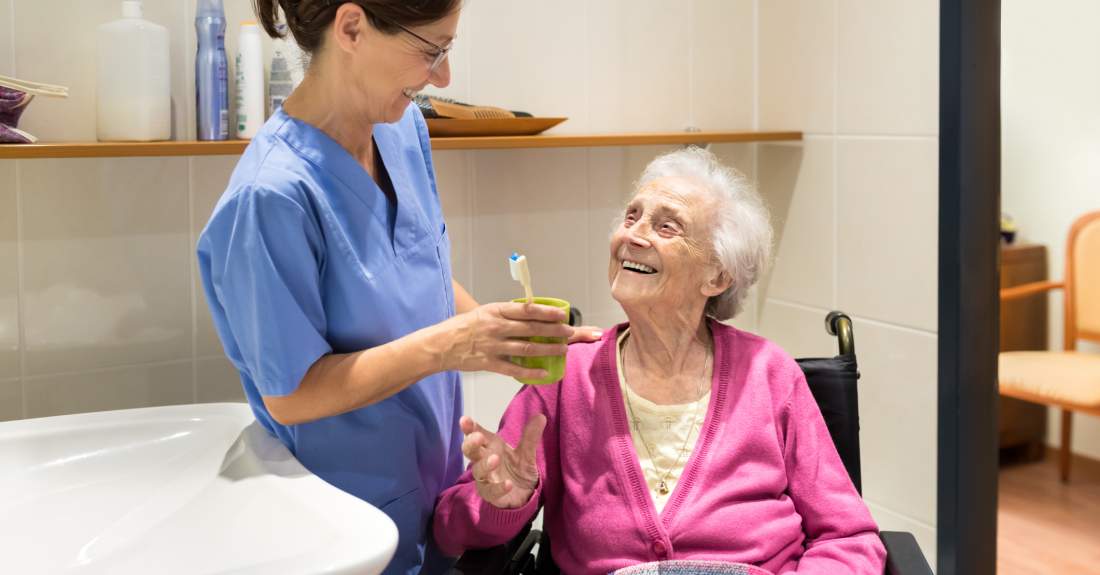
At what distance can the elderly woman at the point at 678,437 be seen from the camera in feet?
5.44

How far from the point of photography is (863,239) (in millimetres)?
2584

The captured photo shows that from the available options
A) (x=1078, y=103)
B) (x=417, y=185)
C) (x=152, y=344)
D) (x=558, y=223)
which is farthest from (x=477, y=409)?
(x=1078, y=103)

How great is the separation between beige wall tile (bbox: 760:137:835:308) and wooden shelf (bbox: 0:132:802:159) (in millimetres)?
84

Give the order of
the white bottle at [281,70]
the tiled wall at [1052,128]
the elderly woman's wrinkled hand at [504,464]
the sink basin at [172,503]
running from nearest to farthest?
the sink basin at [172,503] → the elderly woman's wrinkled hand at [504,464] → the white bottle at [281,70] → the tiled wall at [1052,128]

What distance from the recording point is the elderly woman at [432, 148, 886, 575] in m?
1.66

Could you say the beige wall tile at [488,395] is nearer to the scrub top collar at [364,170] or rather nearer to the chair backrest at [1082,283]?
the scrub top collar at [364,170]

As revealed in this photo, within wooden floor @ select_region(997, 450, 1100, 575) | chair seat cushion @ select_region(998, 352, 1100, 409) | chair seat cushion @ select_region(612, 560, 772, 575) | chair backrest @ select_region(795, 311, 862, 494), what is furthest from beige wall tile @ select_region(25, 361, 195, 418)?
wooden floor @ select_region(997, 450, 1100, 575)

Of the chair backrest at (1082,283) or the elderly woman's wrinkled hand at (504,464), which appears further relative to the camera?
the chair backrest at (1082,283)

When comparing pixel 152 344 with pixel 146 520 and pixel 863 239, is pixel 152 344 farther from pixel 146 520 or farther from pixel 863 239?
pixel 863 239

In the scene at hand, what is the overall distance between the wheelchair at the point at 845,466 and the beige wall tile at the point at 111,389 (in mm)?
803

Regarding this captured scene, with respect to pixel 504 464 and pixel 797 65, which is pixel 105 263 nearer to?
pixel 504 464

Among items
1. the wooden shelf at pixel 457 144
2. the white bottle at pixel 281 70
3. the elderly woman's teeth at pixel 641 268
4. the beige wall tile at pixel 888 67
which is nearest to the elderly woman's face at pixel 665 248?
the elderly woman's teeth at pixel 641 268

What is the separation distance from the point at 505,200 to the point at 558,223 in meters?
0.16

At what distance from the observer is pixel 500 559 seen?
65.5 inches
